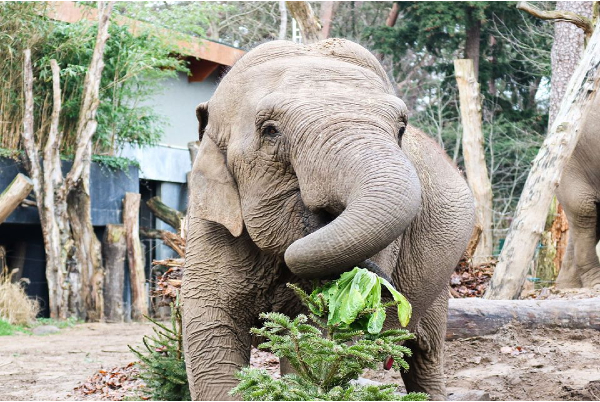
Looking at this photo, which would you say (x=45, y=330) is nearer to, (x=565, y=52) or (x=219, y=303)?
(x=565, y=52)

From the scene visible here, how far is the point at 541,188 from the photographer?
28.3 ft

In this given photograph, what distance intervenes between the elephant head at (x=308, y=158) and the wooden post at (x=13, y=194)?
32.5ft

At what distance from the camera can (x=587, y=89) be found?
8734 millimetres

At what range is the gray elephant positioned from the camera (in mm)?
9328

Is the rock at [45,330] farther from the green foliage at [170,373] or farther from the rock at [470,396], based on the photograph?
the rock at [470,396]

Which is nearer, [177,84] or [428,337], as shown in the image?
[428,337]

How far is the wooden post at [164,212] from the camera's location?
16672mm

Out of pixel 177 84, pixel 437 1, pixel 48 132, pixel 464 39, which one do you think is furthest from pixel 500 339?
pixel 464 39

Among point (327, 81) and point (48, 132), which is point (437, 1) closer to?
point (48, 132)

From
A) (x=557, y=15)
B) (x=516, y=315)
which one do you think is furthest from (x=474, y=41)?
(x=516, y=315)

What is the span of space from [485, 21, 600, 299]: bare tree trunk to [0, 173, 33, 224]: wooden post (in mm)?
7703

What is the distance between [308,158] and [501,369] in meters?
3.59

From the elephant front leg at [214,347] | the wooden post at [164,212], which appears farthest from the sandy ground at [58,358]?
the wooden post at [164,212]

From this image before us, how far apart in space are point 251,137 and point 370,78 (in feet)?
1.83
